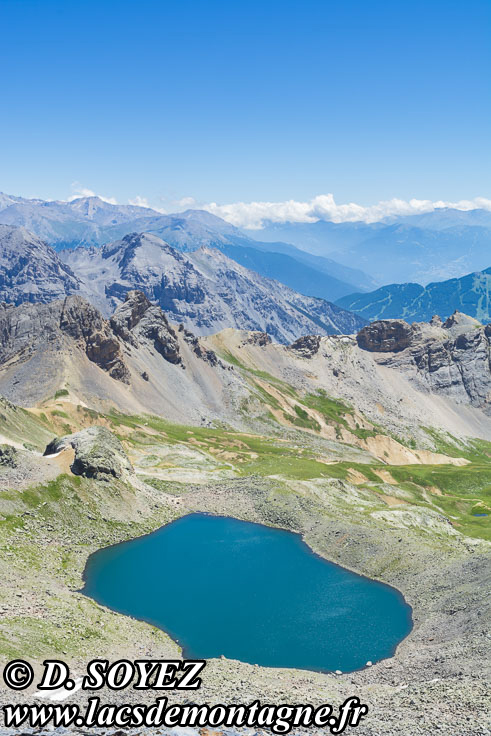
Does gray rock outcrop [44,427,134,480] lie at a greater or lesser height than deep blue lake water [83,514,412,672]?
greater

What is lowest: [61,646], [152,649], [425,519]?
[425,519]

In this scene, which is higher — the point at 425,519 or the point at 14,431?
the point at 14,431

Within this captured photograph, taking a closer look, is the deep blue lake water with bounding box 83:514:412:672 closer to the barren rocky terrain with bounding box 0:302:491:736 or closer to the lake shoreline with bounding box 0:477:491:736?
the lake shoreline with bounding box 0:477:491:736

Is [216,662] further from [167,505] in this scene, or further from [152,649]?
[167,505]

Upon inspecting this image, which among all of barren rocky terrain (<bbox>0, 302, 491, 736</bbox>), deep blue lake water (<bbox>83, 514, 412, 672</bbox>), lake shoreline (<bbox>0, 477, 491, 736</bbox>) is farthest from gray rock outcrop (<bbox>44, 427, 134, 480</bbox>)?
deep blue lake water (<bbox>83, 514, 412, 672</bbox>)

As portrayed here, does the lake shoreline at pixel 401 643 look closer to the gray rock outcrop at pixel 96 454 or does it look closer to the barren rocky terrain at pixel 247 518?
the barren rocky terrain at pixel 247 518

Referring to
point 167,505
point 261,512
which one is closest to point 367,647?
point 261,512

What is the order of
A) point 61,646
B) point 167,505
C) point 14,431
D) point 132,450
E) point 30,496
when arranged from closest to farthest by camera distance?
point 61,646
point 30,496
point 167,505
point 14,431
point 132,450

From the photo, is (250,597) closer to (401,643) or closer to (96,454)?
(401,643)

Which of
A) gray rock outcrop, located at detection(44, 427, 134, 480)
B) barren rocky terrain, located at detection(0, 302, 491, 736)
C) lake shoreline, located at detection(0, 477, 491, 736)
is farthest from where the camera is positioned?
gray rock outcrop, located at detection(44, 427, 134, 480)
